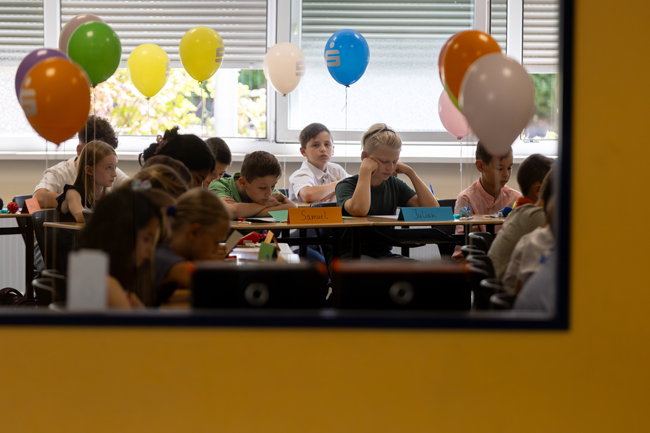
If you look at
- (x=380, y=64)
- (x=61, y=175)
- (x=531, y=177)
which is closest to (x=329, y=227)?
(x=531, y=177)

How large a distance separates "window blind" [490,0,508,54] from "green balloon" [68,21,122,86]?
138 inches

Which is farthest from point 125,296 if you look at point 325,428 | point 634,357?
point 634,357

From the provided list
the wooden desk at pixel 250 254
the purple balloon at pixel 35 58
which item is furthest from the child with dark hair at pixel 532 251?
the purple balloon at pixel 35 58

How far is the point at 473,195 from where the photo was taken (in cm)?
382

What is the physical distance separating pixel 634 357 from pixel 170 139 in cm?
212

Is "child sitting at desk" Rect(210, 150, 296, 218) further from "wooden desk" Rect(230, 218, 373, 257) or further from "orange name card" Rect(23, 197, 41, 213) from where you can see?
"orange name card" Rect(23, 197, 41, 213)

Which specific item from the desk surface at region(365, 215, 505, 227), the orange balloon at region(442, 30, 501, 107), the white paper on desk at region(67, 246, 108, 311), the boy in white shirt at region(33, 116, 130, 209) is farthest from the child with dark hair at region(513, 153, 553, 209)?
the boy in white shirt at region(33, 116, 130, 209)

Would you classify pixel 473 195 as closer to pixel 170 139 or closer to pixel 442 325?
pixel 170 139

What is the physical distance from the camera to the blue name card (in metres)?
3.46

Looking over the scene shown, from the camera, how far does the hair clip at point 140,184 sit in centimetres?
181

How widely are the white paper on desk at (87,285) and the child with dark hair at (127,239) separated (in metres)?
0.03

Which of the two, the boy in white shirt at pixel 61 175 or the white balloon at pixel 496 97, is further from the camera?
the boy in white shirt at pixel 61 175

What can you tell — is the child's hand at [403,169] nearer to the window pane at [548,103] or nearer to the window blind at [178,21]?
the window pane at [548,103]

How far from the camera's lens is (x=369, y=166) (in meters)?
3.65
